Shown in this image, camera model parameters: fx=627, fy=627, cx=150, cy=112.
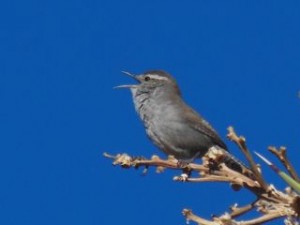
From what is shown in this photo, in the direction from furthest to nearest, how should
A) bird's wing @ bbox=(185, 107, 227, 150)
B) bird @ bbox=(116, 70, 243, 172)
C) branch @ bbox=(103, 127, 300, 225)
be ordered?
bird's wing @ bbox=(185, 107, 227, 150)
bird @ bbox=(116, 70, 243, 172)
branch @ bbox=(103, 127, 300, 225)

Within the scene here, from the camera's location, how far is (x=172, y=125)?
7.21m

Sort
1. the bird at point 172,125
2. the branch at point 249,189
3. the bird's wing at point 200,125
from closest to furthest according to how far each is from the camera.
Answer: the branch at point 249,189
the bird at point 172,125
the bird's wing at point 200,125

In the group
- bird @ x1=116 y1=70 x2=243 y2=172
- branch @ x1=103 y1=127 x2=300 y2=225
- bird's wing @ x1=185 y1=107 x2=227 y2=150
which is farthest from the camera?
bird's wing @ x1=185 y1=107 x2=227 y2=150

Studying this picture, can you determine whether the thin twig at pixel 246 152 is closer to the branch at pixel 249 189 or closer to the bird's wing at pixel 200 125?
the branch at pixel 249 189

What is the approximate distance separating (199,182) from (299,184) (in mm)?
218

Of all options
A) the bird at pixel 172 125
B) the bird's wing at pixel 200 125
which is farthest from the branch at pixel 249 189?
the bird's wing at pixel 200 125

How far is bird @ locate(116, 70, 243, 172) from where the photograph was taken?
7.03 meters

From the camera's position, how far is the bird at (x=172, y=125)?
7.03 metres

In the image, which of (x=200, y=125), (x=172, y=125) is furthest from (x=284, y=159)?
(x=200, y=125)

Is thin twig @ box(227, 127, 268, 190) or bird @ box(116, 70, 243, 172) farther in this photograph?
bird @ box(116, 70, 243, 172)

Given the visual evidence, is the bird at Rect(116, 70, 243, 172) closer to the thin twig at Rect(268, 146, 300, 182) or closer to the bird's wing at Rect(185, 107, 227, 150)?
the bird's wing at Rect(185, 107, 227, 150)

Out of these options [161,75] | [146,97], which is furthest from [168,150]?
[161,75]

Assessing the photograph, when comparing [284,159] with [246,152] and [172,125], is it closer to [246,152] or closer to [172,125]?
[246,152]

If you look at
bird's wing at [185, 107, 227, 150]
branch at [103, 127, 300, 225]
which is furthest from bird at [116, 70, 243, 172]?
branch at [103, 127, 300, 225]
